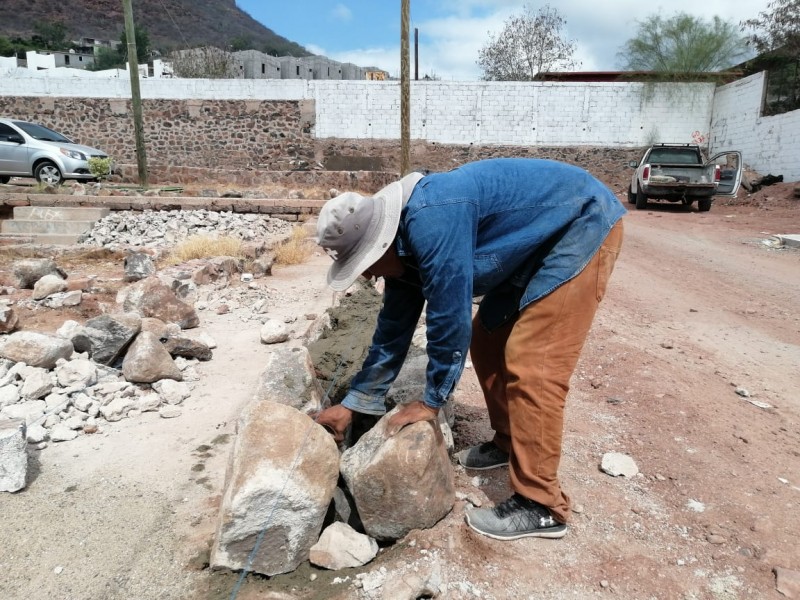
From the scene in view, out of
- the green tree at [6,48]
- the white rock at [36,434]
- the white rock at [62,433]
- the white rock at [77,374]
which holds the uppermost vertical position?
the green tree at [6,48]

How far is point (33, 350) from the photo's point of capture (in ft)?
11.3

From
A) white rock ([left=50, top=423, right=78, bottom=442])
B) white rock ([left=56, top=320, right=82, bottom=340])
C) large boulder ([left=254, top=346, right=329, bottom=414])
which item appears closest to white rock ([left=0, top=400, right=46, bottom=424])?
white rock ([left=50, top=423, right=78, bottom=442])

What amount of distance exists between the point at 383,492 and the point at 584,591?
0.72 m

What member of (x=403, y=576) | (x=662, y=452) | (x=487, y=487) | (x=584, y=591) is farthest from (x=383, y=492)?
(x=662, y=452)

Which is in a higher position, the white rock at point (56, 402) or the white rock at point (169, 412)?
the white rock at point (56, 402)

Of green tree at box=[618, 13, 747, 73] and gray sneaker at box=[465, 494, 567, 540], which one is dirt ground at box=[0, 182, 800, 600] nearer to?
gray sneaker at box=[465, 494, 567, 540]

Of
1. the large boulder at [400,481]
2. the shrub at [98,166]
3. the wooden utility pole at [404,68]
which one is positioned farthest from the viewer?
the shrub at [98,166]

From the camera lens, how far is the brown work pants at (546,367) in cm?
202

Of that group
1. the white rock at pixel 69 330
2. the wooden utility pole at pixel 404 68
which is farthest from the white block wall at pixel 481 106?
the white rock at pixel 69 330

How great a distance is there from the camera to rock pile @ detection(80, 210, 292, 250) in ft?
27.9

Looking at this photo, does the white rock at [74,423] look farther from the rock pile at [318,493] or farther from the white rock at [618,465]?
the white rock at [618,465]

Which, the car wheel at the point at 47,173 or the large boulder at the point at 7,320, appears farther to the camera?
the car wheel at the point at 47,173

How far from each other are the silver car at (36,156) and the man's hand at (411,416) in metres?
12.2

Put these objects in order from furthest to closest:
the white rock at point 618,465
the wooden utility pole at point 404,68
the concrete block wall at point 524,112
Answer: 1. the concrete block wall at point 524,112
2. the wooden utility pole at point 404,68
3. the white rock at point 618,465
